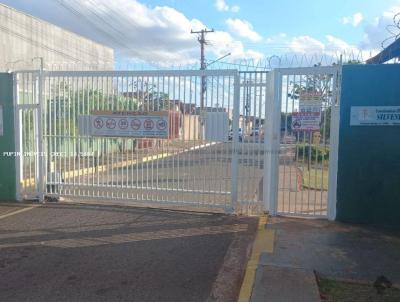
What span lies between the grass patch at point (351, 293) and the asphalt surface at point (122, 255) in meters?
0.93

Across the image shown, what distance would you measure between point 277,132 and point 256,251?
2475mm

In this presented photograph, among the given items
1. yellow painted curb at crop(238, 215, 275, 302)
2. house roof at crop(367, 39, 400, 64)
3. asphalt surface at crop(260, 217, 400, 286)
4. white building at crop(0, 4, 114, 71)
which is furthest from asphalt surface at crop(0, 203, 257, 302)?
white building at crop(0, 4, 114, 71)

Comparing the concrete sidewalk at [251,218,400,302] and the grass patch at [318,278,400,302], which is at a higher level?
the concrete sidewalk at [251,218,400,302]

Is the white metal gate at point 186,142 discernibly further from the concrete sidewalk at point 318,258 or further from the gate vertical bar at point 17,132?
the concrete sidewalk at point 318,258

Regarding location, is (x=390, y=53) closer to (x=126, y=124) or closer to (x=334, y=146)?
(x=334, y=146)

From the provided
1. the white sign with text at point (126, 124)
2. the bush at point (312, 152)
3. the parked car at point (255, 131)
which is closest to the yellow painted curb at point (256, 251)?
the bush at point (312, 152)

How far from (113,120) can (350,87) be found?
4.36 metres

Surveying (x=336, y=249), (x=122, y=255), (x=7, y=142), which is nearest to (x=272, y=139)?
(x=336, y=249)

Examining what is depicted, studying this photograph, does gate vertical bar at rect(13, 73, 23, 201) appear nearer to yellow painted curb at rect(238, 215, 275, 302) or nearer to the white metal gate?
the white metal gate

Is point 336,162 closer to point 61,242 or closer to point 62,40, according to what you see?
point 61,242

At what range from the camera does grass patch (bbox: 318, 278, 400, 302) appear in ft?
13.7

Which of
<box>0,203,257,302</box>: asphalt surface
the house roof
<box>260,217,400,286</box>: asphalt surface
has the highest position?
the house roof

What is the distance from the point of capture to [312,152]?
725 centimetres

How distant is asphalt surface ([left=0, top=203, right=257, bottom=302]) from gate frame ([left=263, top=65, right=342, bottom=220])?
2.63 feet
